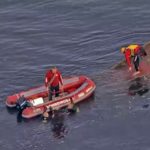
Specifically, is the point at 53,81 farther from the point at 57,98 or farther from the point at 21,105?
the point at 21,105

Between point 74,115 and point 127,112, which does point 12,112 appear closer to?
point 74,115

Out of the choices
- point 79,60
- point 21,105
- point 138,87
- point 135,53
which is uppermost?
point 135,53

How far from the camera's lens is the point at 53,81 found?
36.2 m

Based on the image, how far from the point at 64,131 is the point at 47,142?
1367 millimetres

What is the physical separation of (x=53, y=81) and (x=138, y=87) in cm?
561

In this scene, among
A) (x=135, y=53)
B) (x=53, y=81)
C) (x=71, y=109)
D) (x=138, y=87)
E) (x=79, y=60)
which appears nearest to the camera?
(x=71, y=109)

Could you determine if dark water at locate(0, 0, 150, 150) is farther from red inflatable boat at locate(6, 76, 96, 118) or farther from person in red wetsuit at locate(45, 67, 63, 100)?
person in red wetsuit at locate(45, 67, 63, 100)

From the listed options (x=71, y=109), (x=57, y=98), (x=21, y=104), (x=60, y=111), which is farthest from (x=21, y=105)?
(x=71, y=109)

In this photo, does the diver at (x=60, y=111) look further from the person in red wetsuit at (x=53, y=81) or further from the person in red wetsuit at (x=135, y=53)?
the person in red wetsuit at (x=135, y=53)

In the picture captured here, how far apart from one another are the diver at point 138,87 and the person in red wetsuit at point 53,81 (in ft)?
14.9

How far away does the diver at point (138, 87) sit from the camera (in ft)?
122

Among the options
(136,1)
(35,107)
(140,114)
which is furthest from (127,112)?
(136,1)

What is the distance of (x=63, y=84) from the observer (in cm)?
3753

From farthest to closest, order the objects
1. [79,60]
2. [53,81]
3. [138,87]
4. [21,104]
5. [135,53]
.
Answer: [79,60] → [135,53] → [138,87] → [21,104] → [53,81]
